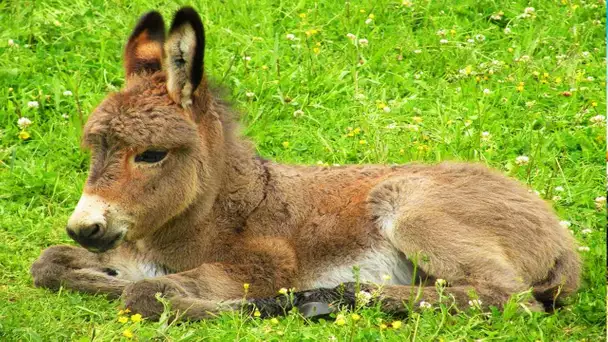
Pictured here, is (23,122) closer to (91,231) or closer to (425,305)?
(91,231)

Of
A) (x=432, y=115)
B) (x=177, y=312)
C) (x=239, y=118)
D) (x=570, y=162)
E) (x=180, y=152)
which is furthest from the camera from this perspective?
(x=432, y=115)

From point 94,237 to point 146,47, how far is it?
4.49 ft

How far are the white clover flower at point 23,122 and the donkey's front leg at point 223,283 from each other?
2.66m

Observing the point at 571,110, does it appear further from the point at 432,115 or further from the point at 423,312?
the point at 423,312

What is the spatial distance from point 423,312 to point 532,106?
3.51m

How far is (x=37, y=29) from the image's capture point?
10.1m

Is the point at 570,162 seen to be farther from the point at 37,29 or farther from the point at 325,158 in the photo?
the point at 37,29

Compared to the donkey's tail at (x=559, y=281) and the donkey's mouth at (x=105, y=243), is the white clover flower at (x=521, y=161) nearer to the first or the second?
the donkey's tail at (x=559, y=281)

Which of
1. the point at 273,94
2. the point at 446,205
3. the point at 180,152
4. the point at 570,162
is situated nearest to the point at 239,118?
the point at 180,152

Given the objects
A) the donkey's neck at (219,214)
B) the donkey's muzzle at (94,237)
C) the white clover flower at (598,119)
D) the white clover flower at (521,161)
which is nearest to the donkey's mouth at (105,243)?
the donkey's muzzle at (94,237)

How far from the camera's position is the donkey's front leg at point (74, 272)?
268 inches

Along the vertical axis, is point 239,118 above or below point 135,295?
above

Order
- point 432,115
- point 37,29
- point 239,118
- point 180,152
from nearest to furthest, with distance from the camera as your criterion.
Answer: point 180,152, point 239,118, point 432,115, point 37,29

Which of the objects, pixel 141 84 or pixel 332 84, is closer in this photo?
pixel 141 84
